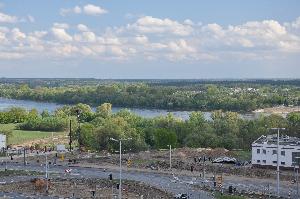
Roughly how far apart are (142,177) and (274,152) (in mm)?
16177

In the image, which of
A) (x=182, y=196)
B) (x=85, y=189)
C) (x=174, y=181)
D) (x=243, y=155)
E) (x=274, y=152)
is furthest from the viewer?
(x=243, y=155)

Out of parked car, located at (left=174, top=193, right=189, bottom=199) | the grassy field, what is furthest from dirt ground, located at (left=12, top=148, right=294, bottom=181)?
the grassy field

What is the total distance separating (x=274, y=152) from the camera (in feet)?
215

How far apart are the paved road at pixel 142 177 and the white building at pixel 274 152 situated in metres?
10.3

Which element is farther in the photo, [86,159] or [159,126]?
[159,126]

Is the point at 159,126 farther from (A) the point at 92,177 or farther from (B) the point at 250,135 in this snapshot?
(A) the point at 92,177

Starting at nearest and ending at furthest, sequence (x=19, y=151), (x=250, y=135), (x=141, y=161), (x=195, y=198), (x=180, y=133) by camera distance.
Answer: (x=195, y=198) < (x=141, y=161) < (x=19, y=151) < (x=250, y=135) < (x=180, y=133)

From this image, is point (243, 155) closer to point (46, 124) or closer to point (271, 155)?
point (271, 155)

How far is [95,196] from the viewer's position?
5169cm

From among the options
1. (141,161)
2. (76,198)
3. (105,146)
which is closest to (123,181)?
(76,198)

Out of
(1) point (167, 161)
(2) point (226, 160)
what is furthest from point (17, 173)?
(2) point (226, 160)

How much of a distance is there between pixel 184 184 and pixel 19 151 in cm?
3650

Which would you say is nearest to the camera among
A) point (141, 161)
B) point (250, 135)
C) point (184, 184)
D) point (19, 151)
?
point (184, 184)

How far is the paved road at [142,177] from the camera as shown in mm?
53844
